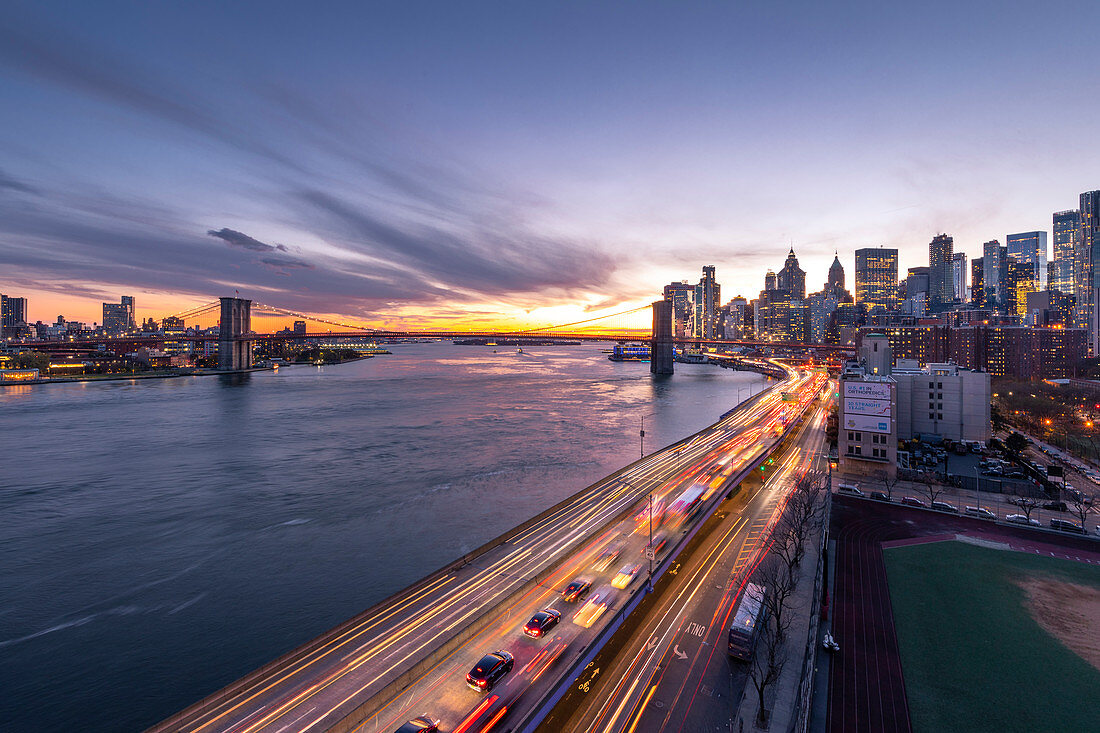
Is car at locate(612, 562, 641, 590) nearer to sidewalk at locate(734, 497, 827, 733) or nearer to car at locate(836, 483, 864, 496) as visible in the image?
sidewalk at locate(734, 497, 827, 733)

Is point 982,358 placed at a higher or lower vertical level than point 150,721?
higher

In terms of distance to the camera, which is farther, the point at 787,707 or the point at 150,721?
the point at 150,721

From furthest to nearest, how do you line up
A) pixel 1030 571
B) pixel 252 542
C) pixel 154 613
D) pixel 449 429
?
pixel 449 429
pixel 252 542
pixel 1030 571
pixel 154 613

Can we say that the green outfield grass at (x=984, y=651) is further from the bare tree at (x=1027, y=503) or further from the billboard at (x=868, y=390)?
the billboard at (x=868, y=390)

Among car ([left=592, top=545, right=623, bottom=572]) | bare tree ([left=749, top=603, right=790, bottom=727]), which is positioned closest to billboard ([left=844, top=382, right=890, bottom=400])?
bare tree ([left=749, top=603, right=790, bottom=727])

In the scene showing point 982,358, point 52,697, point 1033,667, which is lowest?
point 52,697

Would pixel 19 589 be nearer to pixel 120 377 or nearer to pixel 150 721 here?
pixel 150 721

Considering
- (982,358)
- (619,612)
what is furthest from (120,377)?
(982,358)

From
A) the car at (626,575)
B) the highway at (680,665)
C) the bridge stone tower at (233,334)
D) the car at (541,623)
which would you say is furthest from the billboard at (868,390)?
the bridge stone tower at (233,334)
